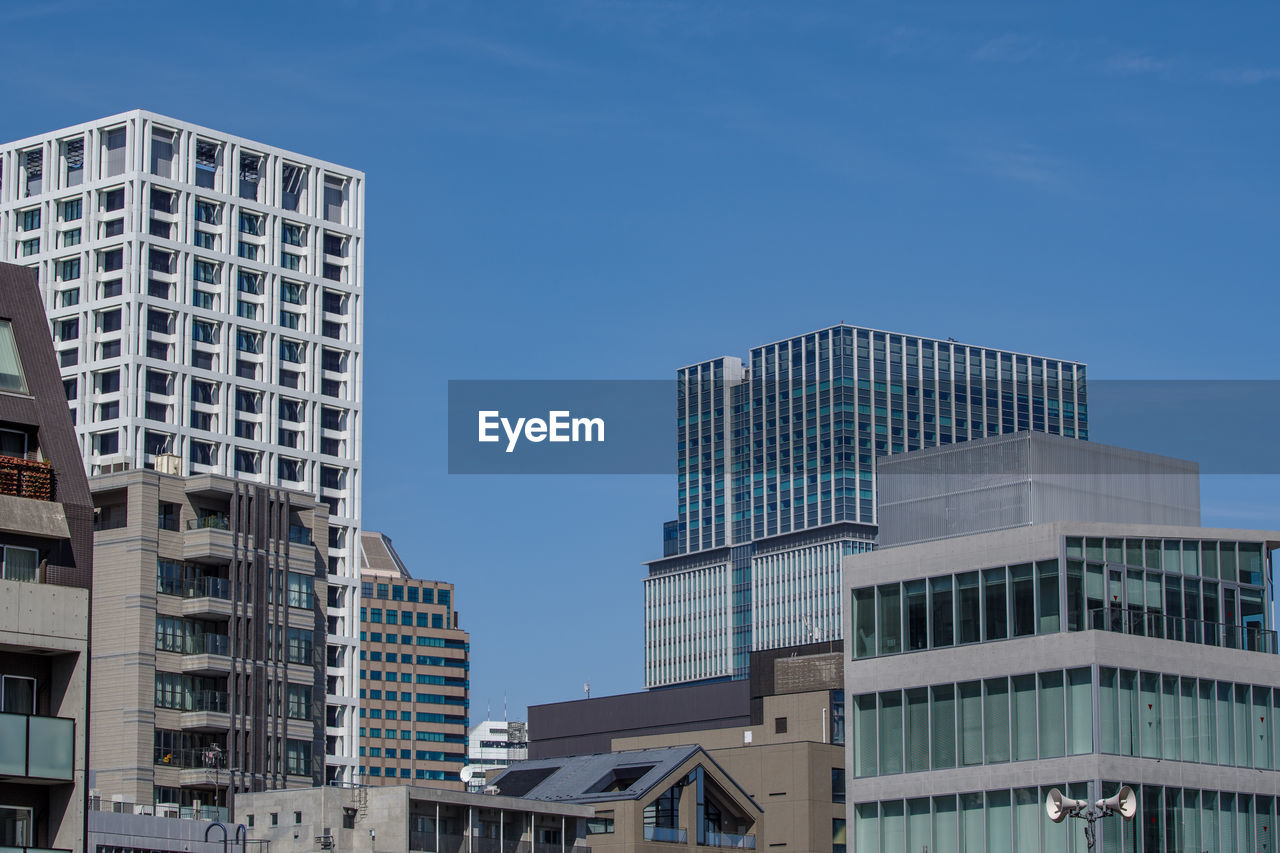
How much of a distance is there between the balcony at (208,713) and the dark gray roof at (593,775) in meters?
19.1

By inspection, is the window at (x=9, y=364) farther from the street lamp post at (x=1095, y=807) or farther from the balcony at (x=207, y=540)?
the balcony at (x=207, y=540)

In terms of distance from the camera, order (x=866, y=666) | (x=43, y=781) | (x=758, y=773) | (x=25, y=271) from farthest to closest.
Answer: (x=758, y=773) → (x=866, y=666) → (x=25, y=271) → (x=43, y=781)

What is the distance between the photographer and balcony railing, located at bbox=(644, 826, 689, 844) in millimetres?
129562

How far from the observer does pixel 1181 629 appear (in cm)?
9638

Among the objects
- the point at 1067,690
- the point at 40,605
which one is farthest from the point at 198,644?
the point at 40,605

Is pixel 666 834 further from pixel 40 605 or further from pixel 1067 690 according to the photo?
pixel 40 605

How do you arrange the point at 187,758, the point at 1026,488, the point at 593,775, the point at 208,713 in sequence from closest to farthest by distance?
the point at 1026,488 < the point at 593,775 < the point at 187,758 < the point at 208,713

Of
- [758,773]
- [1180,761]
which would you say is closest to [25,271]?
[1180,761]

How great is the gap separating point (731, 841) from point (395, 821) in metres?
25.6

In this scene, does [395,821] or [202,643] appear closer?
[395,821]

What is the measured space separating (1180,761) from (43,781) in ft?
180

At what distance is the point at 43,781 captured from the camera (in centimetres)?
5725

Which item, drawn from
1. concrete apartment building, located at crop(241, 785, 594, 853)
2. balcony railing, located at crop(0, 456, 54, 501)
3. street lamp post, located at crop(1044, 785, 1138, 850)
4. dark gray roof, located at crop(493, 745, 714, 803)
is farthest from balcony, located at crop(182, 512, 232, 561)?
balcony railing, located at crop(0, 456, 54, 501)

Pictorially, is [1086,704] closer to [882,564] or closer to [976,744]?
[976,744]
